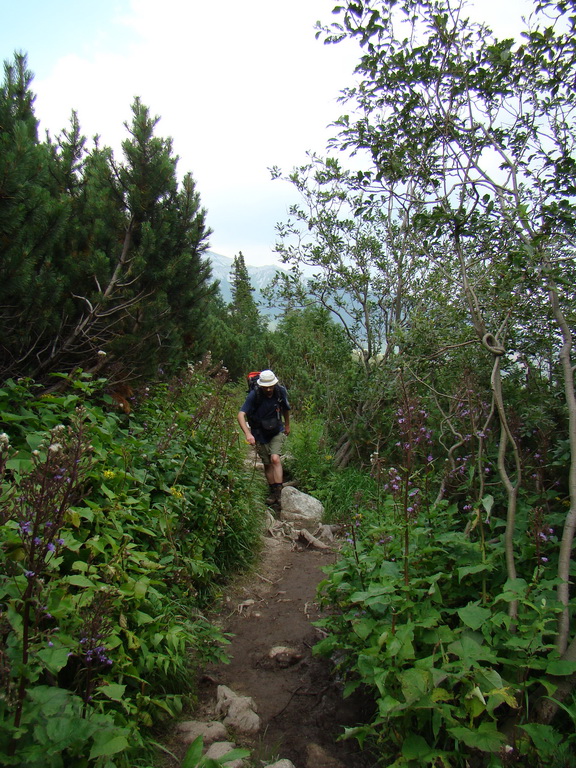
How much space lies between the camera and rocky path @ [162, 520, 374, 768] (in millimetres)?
2746

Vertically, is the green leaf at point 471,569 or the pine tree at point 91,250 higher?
the pine tree at point 91,250

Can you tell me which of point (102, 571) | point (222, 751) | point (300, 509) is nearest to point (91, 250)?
point (102, 571)

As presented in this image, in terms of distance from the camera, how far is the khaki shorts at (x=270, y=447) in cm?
712

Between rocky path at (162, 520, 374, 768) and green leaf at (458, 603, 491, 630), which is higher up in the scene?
green leaf at (458, 603, 491, 630)

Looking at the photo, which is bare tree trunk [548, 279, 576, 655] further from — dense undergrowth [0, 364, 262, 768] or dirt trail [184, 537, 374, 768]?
dense undergrowth [0, 364, 262, 768]

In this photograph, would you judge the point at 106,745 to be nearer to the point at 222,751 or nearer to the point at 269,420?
the point at 222,751

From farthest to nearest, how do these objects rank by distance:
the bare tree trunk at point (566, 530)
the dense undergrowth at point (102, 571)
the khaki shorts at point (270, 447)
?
the khaki shorts at point (270, 447) < the bare tree trunk at point (566, 530) < the dense undergrowth at point (102, 571)

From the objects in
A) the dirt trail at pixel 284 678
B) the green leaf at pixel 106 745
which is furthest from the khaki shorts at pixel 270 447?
the green leaf at pixel 106 745

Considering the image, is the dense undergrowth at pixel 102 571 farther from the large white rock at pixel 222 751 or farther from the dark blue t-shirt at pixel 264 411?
the dark blue t-shirt at pixel 264 411

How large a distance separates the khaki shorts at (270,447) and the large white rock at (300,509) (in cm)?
59

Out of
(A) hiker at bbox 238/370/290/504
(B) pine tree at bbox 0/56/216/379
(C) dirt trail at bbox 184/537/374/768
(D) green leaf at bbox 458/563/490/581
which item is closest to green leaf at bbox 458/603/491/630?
(D) green leaf at bbox 458/563/490/581

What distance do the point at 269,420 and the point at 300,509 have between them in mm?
1359

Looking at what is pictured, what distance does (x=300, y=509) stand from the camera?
7.03m

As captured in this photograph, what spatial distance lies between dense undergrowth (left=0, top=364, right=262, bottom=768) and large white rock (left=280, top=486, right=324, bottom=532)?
67.2 inches
